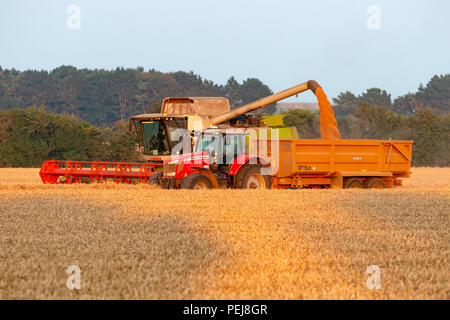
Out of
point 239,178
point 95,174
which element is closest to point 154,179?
point 95,174

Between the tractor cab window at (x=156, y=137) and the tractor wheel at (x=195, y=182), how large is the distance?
1.31 meters

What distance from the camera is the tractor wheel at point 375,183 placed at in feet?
57.5

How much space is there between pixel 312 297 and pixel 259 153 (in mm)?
11536

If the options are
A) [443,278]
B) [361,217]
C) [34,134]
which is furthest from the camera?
[34,134]

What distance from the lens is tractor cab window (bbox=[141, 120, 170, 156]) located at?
16.8 metres

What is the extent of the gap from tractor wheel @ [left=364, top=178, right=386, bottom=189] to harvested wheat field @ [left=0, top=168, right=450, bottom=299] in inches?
178

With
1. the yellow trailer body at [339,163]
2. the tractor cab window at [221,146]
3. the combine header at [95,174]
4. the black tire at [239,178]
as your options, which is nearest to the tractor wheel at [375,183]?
the yellow trailer body at [339,163]

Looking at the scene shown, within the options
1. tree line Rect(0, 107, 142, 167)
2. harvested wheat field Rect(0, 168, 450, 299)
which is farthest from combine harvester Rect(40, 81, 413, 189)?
tree line Rect(0, 107, 142, 167)

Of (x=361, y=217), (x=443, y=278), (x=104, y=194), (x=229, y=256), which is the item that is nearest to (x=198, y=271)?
(x=229, y=256)

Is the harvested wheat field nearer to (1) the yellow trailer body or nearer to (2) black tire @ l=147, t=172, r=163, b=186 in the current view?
(1) the yellow trailer body

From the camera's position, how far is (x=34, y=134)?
4088 cm

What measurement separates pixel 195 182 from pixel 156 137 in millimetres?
1960
